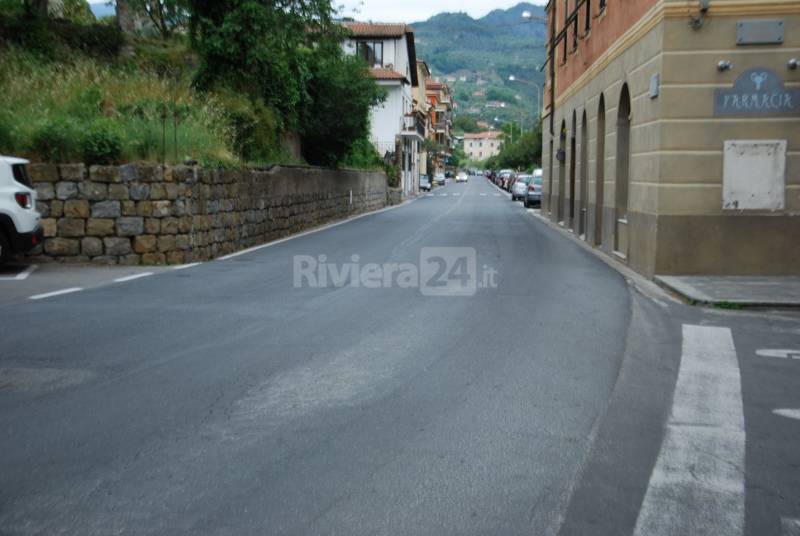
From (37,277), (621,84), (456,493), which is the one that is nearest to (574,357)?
(456,493)

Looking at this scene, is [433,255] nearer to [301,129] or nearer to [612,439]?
[612,439]

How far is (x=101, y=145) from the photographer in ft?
49.6

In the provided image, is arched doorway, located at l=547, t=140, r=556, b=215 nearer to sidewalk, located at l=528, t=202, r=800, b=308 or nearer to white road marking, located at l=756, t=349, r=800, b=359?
sidewalk, located at l=528, t=202, r=800, b=308

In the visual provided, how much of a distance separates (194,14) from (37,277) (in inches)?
477

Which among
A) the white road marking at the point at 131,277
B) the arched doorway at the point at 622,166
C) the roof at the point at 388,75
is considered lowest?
the white road marking at the point at 131,277

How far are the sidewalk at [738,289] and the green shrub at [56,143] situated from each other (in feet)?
33.5

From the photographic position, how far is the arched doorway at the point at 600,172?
20.3m

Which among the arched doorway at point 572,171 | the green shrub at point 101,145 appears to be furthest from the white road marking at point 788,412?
the arched doorway at point 572,171

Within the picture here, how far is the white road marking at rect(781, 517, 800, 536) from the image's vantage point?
3.87 metres

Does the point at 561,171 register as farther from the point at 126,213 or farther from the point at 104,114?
the point at 126,213

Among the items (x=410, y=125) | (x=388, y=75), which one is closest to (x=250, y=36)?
(x=388, y=75)

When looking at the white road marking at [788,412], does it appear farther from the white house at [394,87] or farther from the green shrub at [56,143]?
the white house at [394,87]

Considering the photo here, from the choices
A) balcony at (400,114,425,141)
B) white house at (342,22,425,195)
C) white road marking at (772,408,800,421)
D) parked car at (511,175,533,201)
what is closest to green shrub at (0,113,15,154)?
white road marking at (772,408,800,421)

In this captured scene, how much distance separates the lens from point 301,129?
3125cm
